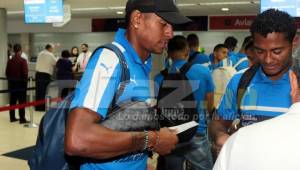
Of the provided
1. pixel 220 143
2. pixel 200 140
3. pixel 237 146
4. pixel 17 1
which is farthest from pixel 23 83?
pixel 237 146

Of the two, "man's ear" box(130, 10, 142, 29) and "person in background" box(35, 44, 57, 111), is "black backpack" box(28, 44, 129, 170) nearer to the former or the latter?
"man's ear" box(130, 10, 142, 29)

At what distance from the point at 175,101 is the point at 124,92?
1.46 meters

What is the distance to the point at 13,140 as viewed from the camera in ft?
21.5

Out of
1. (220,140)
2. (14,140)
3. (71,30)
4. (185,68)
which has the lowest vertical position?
(14,140)

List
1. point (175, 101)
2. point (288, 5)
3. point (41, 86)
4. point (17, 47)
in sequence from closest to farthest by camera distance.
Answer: point (175, 101) → point (288, 5) → point (17, 47) → point (41, 86)

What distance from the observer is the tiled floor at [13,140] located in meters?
5.09

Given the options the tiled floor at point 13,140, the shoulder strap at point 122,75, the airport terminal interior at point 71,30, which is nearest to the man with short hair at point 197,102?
the airport terminal interior at point 71,30

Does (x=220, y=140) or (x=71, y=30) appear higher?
(x=71, y=30)

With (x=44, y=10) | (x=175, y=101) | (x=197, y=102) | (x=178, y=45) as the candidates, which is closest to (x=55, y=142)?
(x=175, y=101)

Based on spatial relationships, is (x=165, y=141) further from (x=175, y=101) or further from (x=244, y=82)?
(x=175, y=101)

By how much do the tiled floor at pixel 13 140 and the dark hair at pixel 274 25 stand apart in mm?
3966

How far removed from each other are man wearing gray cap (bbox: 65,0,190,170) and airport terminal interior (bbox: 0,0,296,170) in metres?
1.92

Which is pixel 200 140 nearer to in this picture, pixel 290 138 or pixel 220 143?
pixel 220 143

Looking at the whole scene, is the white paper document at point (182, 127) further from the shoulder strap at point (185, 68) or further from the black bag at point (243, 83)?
the shoulder strap at point (185, 68)
